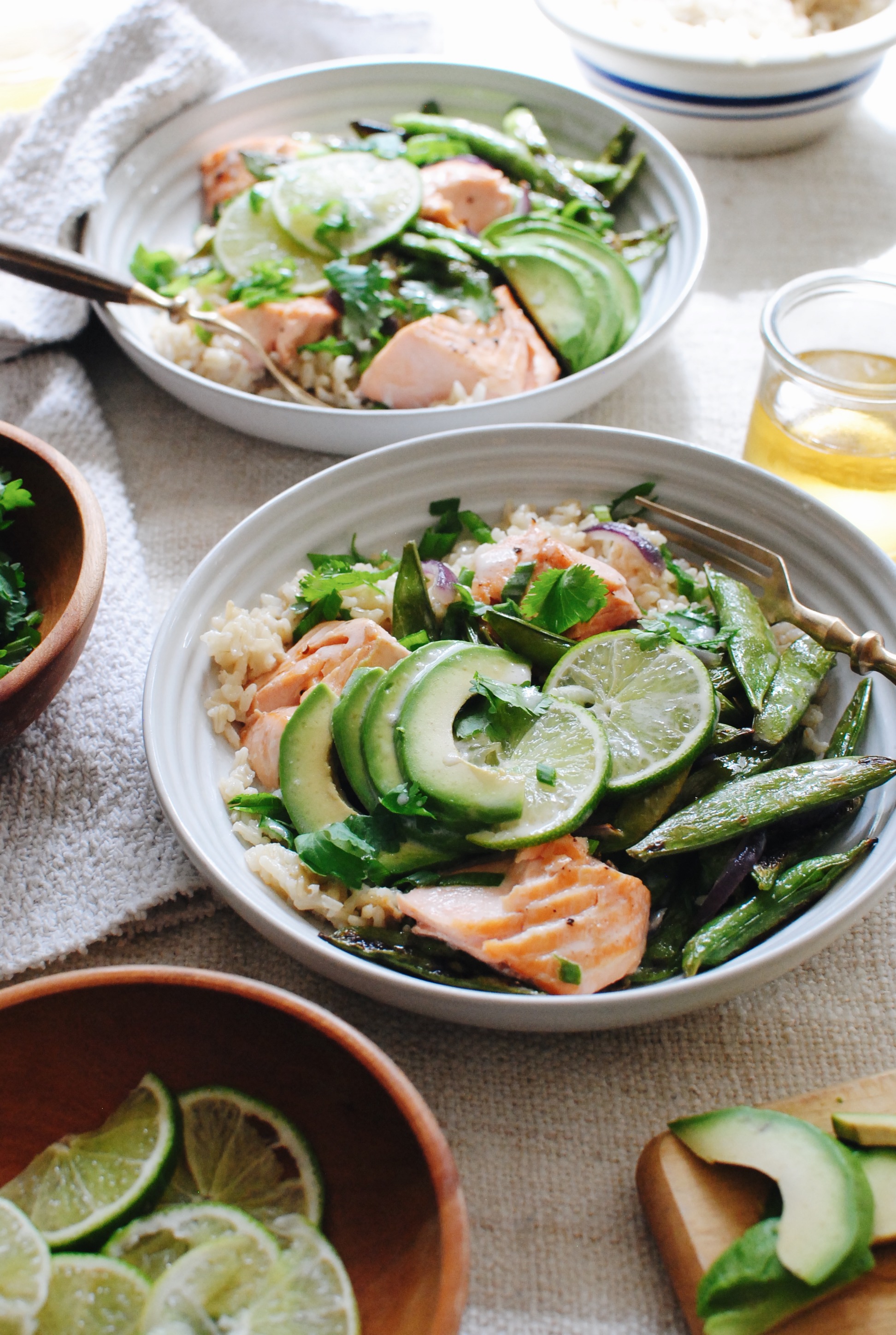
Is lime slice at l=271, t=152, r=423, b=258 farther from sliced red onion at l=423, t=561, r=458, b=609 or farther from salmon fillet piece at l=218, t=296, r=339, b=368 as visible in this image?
sliced red onion at l=423, t=561, r=458, b=609

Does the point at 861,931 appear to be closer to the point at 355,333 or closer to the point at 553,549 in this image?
the point at 553,549

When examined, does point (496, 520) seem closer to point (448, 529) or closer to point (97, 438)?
point (448, 529)

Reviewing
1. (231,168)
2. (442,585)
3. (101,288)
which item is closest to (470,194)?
(231,168)

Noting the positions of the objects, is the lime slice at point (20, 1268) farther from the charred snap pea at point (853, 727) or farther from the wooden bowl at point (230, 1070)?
the charred snap pea at point (853, 727)

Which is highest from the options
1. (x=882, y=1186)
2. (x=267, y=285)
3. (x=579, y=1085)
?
(x=267, y=285)

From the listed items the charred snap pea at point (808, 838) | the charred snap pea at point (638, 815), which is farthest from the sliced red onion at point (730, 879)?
the charred snap pea at point (638, 815)

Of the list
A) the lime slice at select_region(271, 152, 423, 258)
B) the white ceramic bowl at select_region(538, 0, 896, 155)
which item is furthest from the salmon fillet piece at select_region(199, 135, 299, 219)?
the white ceramic bowl at select_region(538, 0, 896, 155)
